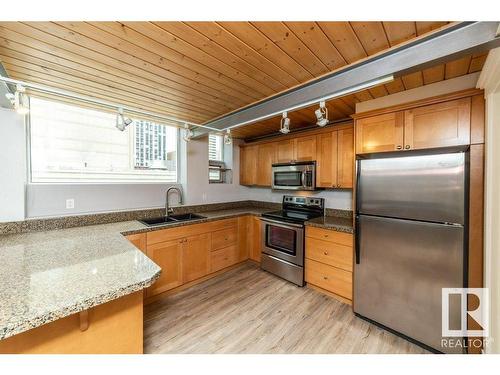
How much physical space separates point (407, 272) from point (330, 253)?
783mm

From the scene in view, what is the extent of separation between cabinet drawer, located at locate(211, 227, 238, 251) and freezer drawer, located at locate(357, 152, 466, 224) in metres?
1.92

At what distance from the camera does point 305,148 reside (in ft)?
10.0

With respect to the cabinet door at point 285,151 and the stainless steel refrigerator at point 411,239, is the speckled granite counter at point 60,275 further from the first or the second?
the cabinet door at point 285,151

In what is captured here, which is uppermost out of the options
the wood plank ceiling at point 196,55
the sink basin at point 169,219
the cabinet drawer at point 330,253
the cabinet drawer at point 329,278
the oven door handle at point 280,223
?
the wood plank ceiling at point 196,55

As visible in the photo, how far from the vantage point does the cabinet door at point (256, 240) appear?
337 cm

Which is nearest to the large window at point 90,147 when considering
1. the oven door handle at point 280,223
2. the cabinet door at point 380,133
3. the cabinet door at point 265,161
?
the cabinet door at point 265,161

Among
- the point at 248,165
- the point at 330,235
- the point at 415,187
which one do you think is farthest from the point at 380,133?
the point at 248,165

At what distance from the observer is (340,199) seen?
9.77 feet

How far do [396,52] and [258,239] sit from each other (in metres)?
2.86

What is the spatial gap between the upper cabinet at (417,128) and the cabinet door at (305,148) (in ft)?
2.82

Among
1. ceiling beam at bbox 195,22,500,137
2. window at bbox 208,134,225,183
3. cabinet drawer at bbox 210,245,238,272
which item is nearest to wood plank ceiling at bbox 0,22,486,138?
ceiling beam at bbox 195,22,500,137

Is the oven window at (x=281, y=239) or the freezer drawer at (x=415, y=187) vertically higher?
the freezer drawer at (x=415, y=187)

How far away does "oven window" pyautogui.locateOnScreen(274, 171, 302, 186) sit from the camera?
3.07 meters
